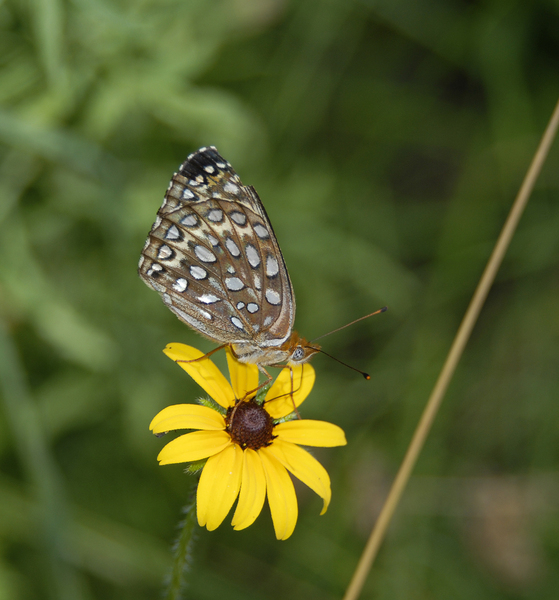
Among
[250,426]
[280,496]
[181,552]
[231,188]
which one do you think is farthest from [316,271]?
[181,552]

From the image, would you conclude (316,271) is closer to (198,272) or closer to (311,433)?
(198,272)

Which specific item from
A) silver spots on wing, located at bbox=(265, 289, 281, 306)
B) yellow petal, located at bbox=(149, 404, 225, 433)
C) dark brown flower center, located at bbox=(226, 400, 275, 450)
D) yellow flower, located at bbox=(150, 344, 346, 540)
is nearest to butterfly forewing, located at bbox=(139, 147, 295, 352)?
silver spots on wing, located at bbox=(265, 289, 281, 306)

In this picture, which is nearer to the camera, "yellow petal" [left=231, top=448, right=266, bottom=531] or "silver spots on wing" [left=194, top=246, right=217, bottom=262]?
"yellow petal" [left=231, top=448, right=266, bottom=531]

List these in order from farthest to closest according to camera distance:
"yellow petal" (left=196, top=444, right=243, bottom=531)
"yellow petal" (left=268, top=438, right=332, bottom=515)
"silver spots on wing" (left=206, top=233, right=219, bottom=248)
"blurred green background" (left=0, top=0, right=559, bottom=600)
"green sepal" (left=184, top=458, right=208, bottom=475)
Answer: "blurred green background" (left=0, top=0, right=559, bottom=600) → "silver spots on wing" (left=206, top=233, right=219, bottom=248) → "yellow petal" (left=268, top=438, right=332, bottom=515) → "green sepal" (left=184, top=458, right=208, bottom=475) → "yellow petal" (left=196, top=444, right=243, bottom=531)

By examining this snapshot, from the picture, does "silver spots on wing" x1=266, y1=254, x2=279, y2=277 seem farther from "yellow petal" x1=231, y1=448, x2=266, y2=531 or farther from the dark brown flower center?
"yellow petal" x1=231, y1=448, x2=266, y2=531

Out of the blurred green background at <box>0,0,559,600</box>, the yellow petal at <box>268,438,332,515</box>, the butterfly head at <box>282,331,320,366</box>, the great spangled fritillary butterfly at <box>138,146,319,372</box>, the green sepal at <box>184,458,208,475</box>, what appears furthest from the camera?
the blurred green background at <box>0,0,559,600</box>

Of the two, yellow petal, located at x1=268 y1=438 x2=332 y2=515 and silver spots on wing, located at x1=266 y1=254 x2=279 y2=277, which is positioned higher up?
silver spots on wing, located at x1=266 y1=254 x2=279 y2=277

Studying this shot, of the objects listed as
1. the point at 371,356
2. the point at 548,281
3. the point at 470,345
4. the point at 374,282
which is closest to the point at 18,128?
the point at 374,282
